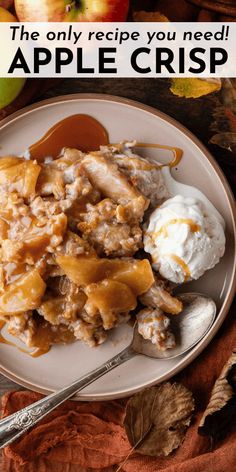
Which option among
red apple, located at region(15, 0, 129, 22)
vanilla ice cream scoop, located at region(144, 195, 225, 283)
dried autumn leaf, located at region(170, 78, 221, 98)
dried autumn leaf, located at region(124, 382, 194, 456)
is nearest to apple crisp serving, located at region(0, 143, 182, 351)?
vanilla ice cream scoop, located at region(144, 195, 225, 283)

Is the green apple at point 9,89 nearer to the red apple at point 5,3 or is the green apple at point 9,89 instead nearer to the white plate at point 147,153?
the white plate at point 147,153

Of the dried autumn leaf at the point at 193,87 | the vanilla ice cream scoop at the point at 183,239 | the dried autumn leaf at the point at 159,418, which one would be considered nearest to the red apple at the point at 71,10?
the dried autumn leaf at the point at 193,87

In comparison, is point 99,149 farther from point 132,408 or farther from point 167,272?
point 132,408

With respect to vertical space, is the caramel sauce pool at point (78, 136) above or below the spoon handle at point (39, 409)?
above

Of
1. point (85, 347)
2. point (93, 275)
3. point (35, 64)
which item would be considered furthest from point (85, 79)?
point (85, 347)

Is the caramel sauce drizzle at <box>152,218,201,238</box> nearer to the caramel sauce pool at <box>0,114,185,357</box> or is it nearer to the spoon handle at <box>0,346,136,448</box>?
the caramel sauce pool at <box>0,114,185,357</box>
